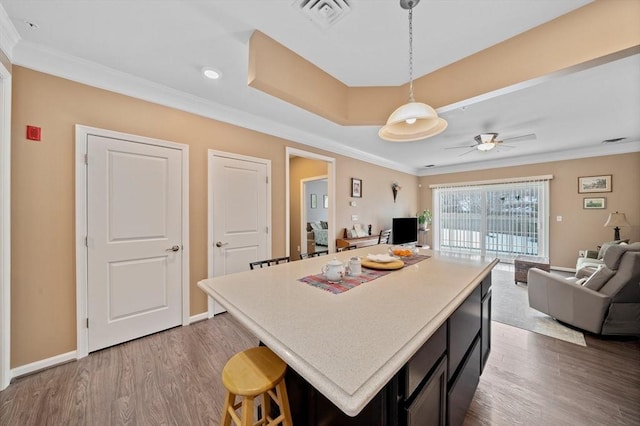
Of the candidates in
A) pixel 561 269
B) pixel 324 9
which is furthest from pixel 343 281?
pixel 561 269

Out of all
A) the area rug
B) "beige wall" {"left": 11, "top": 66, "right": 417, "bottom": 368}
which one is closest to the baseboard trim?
the area rug

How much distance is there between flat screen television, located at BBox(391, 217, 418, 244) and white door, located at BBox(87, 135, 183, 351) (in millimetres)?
4546

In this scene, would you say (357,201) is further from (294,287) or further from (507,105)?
(294,287)

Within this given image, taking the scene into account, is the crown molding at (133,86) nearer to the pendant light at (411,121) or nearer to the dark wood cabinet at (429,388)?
the pendant light at (411,121)

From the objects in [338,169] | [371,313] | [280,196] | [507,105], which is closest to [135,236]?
[280,196]

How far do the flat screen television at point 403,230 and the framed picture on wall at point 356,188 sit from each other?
4.22 ft

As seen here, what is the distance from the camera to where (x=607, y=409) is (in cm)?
158

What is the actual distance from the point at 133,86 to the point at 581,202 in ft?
25.1

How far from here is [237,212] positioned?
121 inches

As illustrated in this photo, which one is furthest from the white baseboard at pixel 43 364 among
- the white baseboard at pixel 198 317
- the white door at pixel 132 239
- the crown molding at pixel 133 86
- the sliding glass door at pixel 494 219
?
the sliding glass door at pixel 494 219

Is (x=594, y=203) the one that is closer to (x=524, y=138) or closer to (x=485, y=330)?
(x=524, y=138)

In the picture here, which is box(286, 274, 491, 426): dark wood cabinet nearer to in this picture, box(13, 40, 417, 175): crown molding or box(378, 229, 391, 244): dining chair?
box(13, 40, 417, 175): crown molding

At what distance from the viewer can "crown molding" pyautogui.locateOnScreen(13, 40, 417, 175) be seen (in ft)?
6.26

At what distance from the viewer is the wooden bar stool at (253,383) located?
99cm
